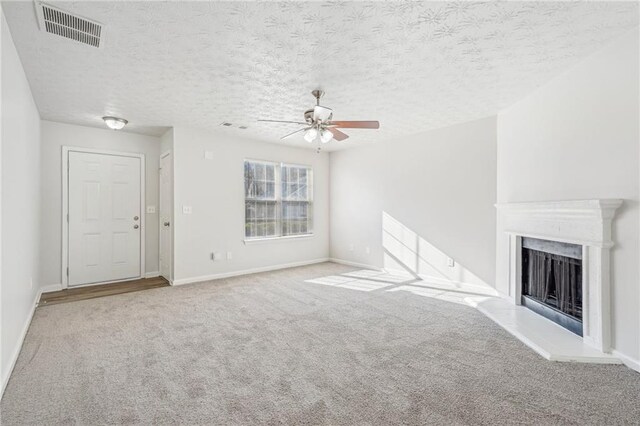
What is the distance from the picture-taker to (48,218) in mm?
4590

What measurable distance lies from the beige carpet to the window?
8.00 feet

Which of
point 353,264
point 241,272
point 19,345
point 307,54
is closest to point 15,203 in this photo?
point 19,345

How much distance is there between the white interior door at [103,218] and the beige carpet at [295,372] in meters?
1.29

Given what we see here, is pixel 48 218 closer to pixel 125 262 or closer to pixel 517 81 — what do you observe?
pixel 125 262

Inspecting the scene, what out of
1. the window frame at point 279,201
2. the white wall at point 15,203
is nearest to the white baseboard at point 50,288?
the white wall at point 15,203

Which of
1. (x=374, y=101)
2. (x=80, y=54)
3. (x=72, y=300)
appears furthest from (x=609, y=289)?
(x=72, y=300)

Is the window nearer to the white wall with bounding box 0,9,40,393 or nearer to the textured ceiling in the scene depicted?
the textured ceiling

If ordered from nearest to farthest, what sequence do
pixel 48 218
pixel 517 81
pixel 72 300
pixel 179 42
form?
pixel 179 42 < pixel 517 81 < pixel 72 300 < pixel 48 218

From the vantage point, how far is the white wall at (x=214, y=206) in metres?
4.99

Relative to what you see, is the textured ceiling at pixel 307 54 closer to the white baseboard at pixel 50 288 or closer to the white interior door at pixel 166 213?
the white interior door at pixel 166 213

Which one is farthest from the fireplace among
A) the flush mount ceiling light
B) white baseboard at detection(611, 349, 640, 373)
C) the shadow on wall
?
the flush mount ceiling light

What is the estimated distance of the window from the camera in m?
5.88

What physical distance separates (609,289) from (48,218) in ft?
22.3

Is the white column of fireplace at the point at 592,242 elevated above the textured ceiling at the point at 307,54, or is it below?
below
